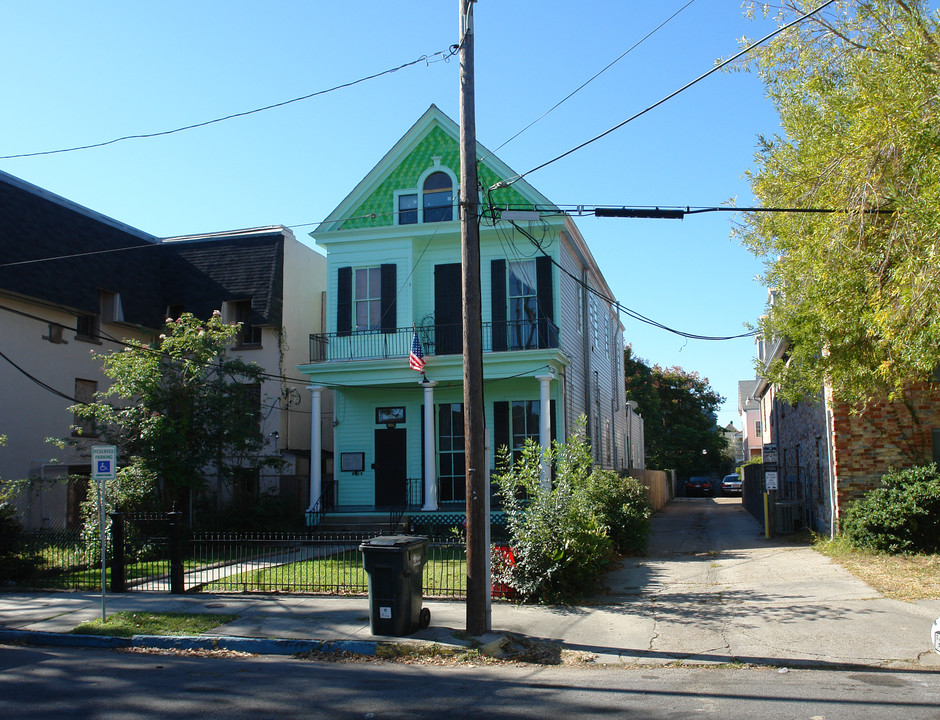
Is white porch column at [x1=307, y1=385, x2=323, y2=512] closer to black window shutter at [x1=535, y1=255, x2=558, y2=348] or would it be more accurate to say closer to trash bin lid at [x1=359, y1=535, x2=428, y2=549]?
black window shutter at [x1=535, y1=255, x2=558, y2=348]

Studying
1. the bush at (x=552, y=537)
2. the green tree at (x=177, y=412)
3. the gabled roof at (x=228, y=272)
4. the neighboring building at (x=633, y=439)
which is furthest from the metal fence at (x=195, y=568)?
the neighboring building at (x=633, y=439)

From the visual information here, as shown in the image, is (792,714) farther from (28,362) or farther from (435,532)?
(28,362)

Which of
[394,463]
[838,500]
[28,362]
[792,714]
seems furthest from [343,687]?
[28,362]

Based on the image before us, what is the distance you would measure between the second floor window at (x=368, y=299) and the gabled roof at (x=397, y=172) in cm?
134

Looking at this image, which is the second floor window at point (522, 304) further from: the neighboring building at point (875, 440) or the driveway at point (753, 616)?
the driveway at point (753, 616)

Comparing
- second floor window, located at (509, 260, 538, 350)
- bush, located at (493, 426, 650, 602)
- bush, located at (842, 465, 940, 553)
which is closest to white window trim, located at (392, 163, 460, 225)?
second floor window, located at (509, 260, 538, 350)

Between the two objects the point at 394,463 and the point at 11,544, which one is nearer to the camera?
the point at 11,544

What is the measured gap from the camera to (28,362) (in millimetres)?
21297

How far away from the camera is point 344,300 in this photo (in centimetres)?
2161

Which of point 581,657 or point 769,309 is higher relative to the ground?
point 769,309

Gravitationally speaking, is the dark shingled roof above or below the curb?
above

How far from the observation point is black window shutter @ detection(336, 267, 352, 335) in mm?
21578

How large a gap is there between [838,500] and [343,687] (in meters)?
11.0

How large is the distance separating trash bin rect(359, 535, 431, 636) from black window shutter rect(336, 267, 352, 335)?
41.3ft
